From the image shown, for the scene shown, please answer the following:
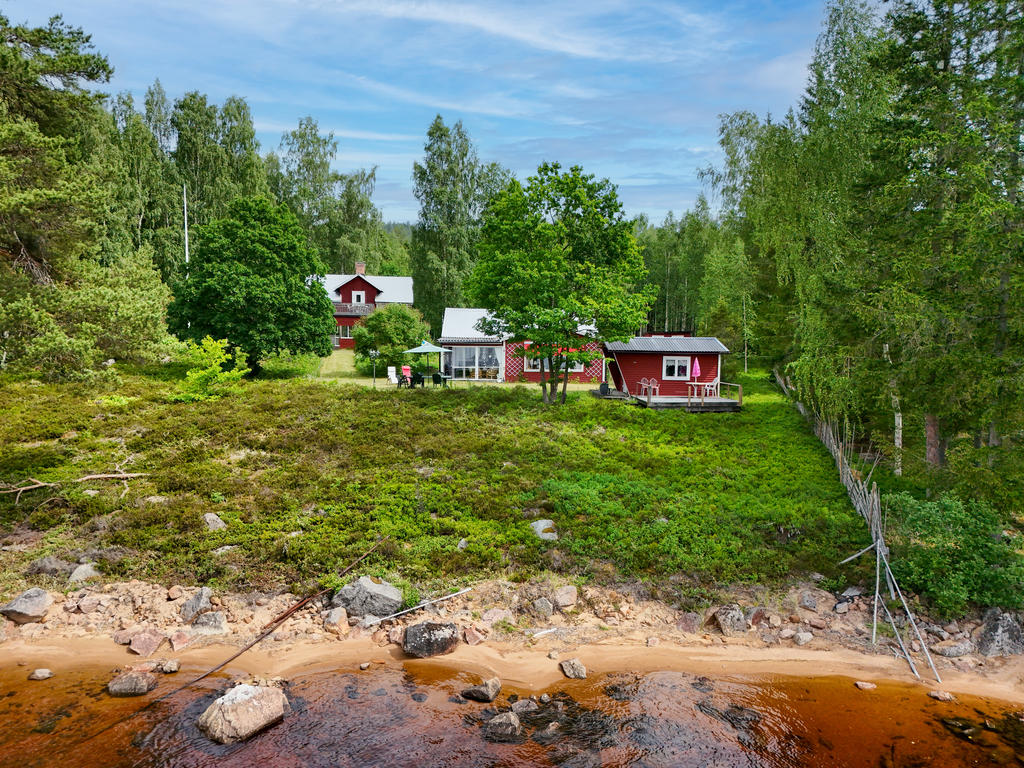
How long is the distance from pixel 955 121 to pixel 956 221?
11.0 ft

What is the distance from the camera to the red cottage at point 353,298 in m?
48.1

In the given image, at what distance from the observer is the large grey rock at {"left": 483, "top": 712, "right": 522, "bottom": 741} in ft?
29.2

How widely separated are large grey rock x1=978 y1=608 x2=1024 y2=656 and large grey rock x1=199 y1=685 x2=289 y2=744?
12.7 m

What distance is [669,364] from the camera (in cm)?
2916

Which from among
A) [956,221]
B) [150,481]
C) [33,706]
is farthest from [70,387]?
[956,221]

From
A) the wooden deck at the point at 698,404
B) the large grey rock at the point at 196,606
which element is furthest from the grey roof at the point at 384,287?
the large grey rock at the point at 196,606

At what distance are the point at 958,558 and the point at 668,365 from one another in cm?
1753

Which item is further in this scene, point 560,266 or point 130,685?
point 560,266

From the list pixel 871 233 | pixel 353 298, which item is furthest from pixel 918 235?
pixel 353 298

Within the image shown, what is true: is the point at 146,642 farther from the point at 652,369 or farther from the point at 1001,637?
the point at 652,369

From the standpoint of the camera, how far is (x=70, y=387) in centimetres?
2264

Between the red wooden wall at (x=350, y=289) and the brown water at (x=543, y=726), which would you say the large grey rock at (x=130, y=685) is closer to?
the brown water at (x=543, y=726)

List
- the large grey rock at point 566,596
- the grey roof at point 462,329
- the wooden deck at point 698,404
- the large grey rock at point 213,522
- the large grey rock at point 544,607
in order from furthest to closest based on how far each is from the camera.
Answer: the grey roof at point 462,329, the wooden deck at point 698,404, the large grey rock at point 213,522, the large grey rock at point 566,596, the large grey rock at point 544,607

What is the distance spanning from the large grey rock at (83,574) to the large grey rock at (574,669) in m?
9.94
